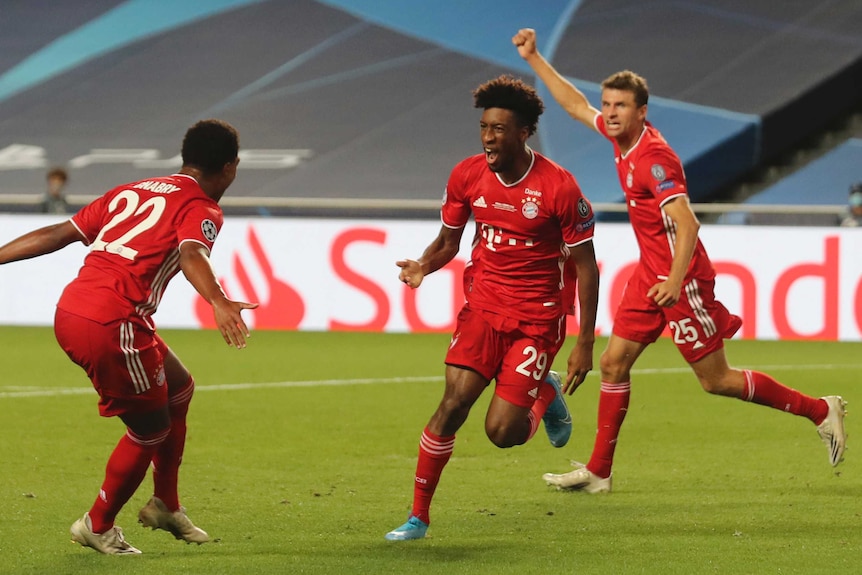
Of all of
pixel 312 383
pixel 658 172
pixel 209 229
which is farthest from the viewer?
pixel 312 383

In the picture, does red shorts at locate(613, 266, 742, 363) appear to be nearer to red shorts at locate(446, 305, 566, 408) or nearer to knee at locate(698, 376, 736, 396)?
knee at locate(698, 376, 736, 396)

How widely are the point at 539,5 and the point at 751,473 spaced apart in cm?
1785

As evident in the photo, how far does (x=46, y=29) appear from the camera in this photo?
87.0 ft

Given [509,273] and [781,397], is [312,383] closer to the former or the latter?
[781,397]

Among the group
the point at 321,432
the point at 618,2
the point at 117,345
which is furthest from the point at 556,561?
the point at 618,2

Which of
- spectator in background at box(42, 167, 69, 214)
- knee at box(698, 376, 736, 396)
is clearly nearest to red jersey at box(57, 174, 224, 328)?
knee at box(698, 376, 736, 396)

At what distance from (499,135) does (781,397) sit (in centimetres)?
217

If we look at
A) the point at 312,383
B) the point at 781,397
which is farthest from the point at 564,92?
the point at 312,383

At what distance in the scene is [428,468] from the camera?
227 inches

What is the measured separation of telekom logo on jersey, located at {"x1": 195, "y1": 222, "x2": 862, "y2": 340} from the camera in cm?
1430

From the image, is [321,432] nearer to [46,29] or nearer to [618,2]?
[618,2]

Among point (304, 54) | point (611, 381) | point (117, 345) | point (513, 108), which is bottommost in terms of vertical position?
point (611, 381)

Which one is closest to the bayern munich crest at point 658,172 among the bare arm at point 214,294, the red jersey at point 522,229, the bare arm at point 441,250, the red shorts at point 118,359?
the red jersey at point 522,229

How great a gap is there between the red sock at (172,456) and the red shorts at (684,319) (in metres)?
2.35
